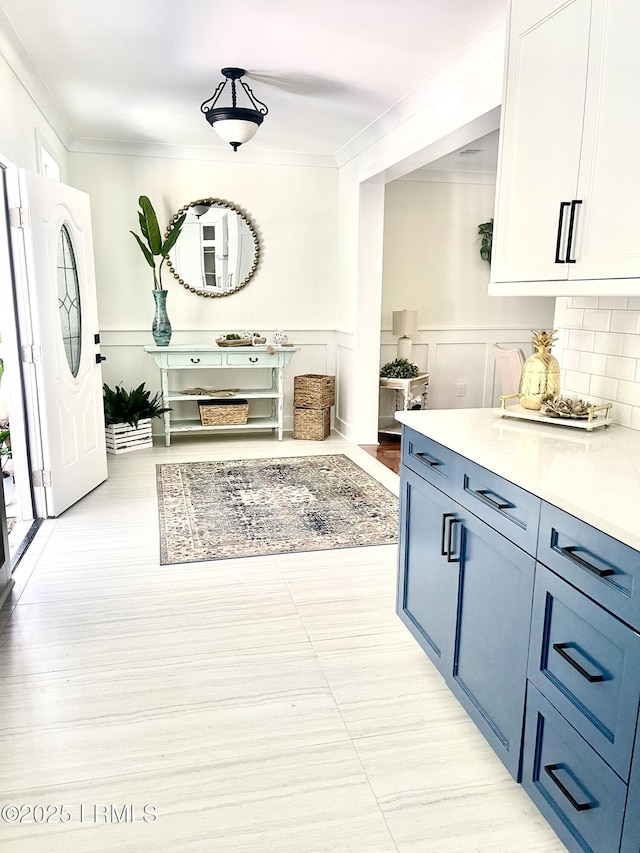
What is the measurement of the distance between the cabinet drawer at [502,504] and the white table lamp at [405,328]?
164 inches

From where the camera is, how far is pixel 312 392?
19.2ft

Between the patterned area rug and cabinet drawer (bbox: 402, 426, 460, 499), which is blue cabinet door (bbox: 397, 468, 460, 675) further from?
the patterned area rug

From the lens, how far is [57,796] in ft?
5.74

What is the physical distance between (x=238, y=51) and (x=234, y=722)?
3279 mm

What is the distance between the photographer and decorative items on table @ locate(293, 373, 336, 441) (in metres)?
5.86

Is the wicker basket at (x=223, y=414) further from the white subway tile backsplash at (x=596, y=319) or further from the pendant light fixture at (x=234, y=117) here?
the white subway tile backsplash at (x=596, y=319)

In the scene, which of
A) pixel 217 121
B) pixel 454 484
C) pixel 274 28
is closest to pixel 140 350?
pixel 217 121

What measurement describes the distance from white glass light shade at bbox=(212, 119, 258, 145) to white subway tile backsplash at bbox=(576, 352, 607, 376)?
2704 millimetres

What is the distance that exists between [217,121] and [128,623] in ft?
10.0

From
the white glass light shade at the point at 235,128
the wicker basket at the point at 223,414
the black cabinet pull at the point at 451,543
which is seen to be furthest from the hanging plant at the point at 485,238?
the black cabinet pull at the point at 451,543

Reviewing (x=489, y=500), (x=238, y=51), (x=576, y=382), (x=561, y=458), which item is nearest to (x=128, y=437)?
(x=238, y=51)

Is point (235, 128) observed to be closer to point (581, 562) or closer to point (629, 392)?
point (629, 392)

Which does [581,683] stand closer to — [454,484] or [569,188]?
[454,484]

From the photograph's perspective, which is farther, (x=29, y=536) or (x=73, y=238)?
(x=73, y=238)
